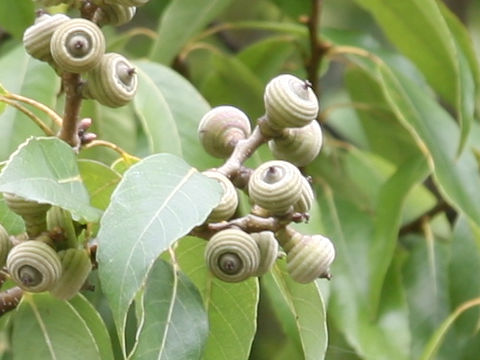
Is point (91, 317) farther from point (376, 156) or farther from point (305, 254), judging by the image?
point (376, 156)

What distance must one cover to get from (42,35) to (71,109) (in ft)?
0.25

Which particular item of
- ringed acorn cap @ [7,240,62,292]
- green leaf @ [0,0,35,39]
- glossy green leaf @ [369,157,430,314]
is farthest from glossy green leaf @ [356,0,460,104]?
ringed acorn cap @ [7,240,62,292]

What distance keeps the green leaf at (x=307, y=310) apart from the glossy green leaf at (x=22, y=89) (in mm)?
529

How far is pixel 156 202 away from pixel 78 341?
0.79ft

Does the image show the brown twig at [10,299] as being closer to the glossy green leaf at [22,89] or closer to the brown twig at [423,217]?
the glossy green leaf at [22,89]

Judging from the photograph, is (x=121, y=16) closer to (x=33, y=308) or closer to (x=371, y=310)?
(x=33, y=308)

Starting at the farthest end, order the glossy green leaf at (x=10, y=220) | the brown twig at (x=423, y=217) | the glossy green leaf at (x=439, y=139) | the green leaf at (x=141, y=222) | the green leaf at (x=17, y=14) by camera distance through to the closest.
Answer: the brown twig at (x=423, y=217)
the green leaf at (x=17, y=14)
the glossy green leaf at (x=439, y=139)
the glossy green leaf at (x=10, y=220)
the green leaf at (x=141, y=222)

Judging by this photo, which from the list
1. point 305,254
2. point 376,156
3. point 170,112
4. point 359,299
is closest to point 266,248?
point 305,254

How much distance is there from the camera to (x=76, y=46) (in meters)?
1.09

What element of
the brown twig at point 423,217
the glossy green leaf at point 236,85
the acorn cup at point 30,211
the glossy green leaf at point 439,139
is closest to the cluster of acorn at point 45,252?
the acorn cup at point 30,211

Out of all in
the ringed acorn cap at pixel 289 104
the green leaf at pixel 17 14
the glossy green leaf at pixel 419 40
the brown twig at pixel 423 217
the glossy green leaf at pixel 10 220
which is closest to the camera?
the ringed acorn cap at pixel 289 104

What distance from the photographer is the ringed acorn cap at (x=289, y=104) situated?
3.69 feet

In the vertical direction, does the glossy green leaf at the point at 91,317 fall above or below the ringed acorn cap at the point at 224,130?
below

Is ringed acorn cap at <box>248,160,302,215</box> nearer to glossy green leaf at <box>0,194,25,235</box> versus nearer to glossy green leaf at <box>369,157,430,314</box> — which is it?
glossy green leaf at <box>0,194,25,235</box>
